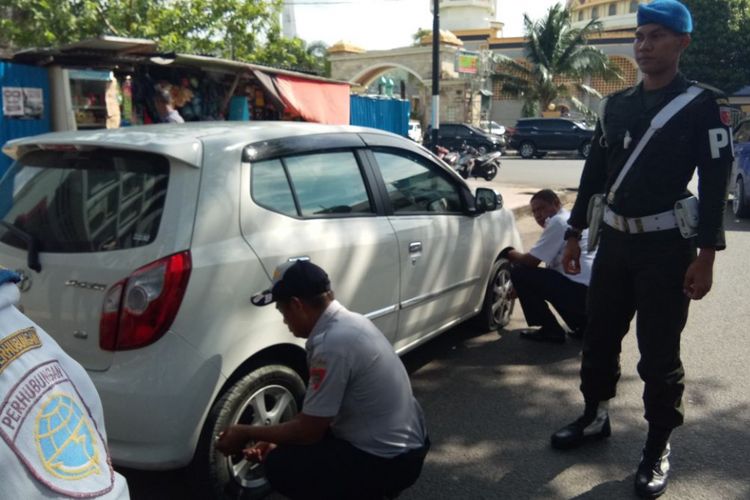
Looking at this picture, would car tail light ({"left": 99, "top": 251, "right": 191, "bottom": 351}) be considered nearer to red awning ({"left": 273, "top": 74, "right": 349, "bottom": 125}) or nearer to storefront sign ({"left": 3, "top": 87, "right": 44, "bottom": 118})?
storefront sign ({"left": 3, "top": 87, "right": 44, "bottom": 118})

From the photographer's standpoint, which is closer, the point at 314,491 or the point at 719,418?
the point at 314,491

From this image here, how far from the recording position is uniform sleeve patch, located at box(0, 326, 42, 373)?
1.02 metres

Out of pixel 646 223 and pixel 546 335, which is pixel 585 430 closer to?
pixel 646 223

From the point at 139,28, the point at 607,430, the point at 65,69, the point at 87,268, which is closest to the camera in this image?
the point at 87,268

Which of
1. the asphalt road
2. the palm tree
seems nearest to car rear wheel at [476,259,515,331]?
the asphalt road

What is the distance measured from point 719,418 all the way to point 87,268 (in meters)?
3.34

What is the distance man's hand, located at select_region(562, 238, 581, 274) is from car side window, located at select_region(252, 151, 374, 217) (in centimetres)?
106

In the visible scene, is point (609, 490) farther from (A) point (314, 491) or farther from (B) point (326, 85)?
(B) point (326, 85)

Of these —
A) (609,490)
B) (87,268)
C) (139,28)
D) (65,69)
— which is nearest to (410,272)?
(609,490)

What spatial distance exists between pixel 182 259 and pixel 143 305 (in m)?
0.22

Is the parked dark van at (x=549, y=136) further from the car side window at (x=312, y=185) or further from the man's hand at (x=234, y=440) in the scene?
the man's hand at (x=234, y=440)

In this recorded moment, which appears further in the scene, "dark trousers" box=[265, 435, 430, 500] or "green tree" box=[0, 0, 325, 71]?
"green tree" box=[0, 0, 325, 71]

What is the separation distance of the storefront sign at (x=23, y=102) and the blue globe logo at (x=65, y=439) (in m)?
7.43

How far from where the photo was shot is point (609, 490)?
2.97 metres
